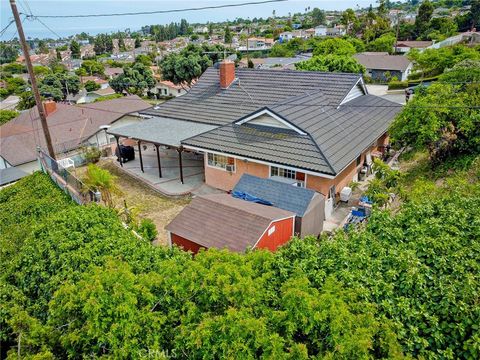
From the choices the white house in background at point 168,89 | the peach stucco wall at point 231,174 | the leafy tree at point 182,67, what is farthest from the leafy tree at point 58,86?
the peach stucco wall at point 231,174

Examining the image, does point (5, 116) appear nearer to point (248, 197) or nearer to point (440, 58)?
point (248, 197)

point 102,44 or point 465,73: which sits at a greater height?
point 465,73

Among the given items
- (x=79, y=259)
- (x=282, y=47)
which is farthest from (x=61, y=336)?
(x=282, y=47)

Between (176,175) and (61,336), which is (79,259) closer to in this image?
(61,336)

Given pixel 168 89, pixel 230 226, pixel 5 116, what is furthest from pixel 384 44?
pixel 230 226

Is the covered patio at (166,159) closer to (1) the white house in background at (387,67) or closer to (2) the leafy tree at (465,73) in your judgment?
(2) the leafy tree at (465,73)

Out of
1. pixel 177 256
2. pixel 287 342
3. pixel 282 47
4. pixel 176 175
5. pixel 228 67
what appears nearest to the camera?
pixel 287 342
